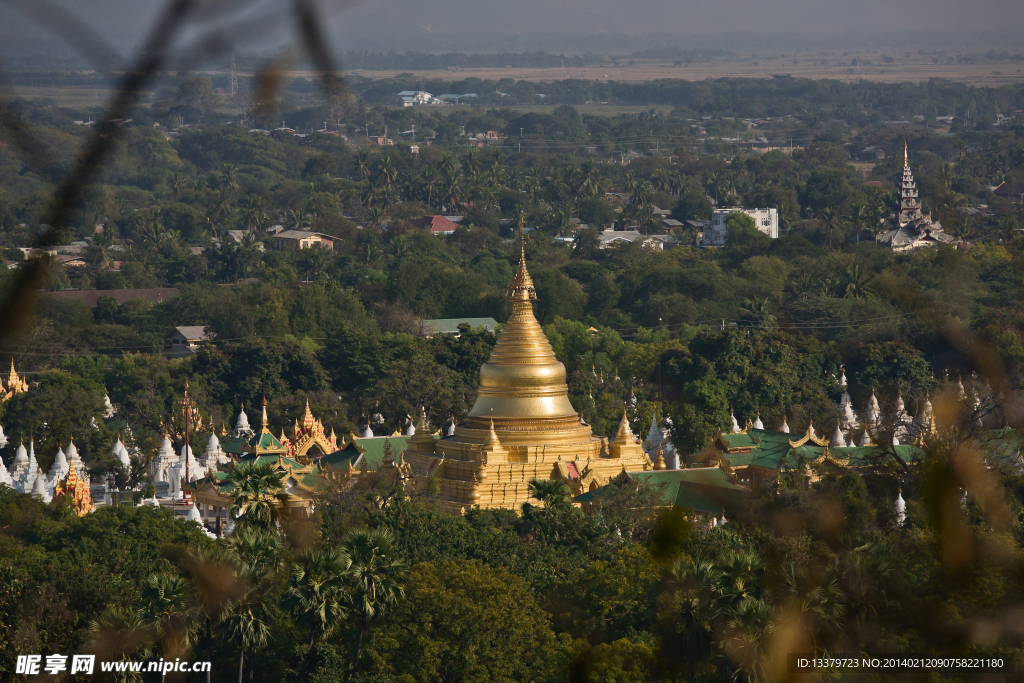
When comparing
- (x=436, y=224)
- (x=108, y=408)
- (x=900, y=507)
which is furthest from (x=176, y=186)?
(x=900, y=507)

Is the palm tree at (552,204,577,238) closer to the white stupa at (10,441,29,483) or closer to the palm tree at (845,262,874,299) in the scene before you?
the palm tree at (845,262,874,299)

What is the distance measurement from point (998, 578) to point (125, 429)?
187 ft

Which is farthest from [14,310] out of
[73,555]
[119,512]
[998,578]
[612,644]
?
[119,512]

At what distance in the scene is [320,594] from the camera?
32.6 m

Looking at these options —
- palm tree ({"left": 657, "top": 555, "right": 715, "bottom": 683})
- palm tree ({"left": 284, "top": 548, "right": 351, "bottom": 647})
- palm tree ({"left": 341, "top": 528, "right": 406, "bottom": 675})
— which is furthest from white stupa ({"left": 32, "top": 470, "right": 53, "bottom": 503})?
palm tree ({"left": 657, "top": 555, "right": 715, "bottom": 683})

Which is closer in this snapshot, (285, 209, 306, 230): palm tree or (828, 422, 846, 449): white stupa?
(828, 422, 846, 449): white stupa

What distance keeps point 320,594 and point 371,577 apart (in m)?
1.32

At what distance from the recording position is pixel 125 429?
68688 mm

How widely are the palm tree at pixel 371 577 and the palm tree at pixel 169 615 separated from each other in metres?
3.05

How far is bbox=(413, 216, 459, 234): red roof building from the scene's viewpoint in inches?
6826

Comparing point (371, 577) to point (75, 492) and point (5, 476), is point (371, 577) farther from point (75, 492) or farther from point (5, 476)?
point (5, 476)

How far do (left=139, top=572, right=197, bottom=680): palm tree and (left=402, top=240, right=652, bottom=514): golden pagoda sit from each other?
15924 millimetres

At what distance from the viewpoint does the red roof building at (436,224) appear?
17338cm

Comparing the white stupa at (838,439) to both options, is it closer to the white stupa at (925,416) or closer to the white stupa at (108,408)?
the white stupa at (925,416)
